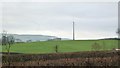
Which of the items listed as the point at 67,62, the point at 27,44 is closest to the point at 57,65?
the point at 67,62

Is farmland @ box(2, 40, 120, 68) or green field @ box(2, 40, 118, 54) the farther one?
green field @ box(2, 40, 118, 54)

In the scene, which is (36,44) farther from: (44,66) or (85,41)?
(44,66)

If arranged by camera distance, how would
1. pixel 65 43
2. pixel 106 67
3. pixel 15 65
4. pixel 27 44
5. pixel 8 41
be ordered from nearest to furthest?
pixel 106 67
pixel 15 65
pixel 8 41
pixel 27 44
pixel 65 43

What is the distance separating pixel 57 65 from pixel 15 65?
81.1 inches

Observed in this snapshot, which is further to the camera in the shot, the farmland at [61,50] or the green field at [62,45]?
the green field at [62,45]

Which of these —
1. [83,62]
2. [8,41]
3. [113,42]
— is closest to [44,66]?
[83,62]

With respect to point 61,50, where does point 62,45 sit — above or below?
above

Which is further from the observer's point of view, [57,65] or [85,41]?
[85,41]

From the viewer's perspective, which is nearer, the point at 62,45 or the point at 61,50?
the point at 61,50

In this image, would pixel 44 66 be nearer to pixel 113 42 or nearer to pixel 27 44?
pixel 113 42

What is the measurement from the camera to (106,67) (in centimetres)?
1459

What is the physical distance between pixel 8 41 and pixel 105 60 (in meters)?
36.1

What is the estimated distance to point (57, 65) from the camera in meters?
15.1

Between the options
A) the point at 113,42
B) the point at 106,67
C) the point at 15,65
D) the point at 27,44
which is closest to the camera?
the point at 106,67
